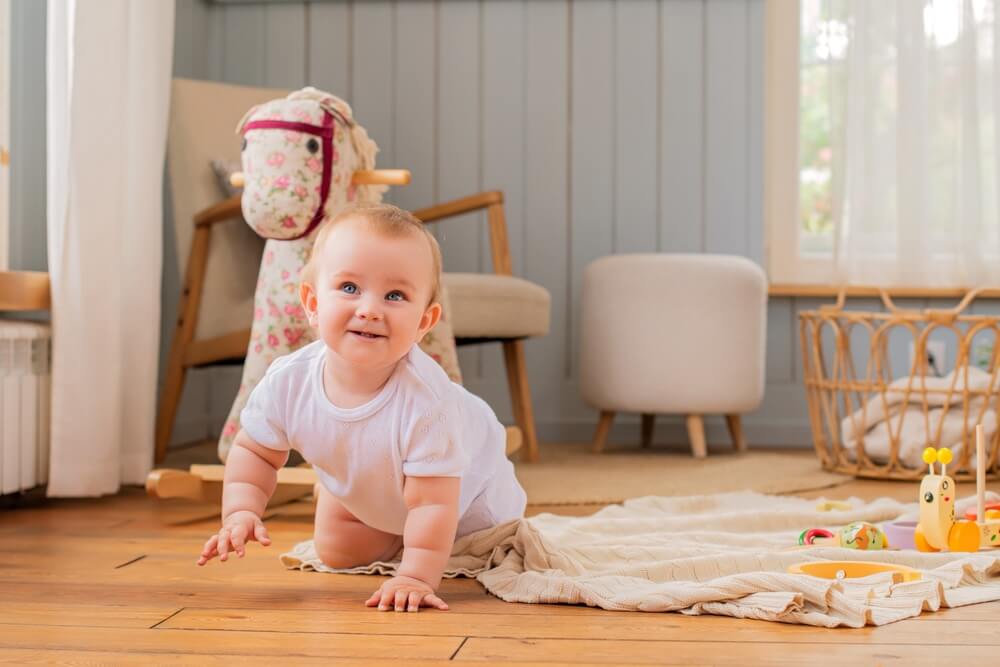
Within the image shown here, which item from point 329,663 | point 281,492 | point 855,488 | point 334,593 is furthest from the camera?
point 855,488

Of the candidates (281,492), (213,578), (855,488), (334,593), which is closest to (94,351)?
(281,492)

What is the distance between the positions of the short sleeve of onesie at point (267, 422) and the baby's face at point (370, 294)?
0.13 meters

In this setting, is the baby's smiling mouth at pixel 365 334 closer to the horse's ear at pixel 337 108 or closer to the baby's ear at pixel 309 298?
the baby's ear at pixel 309 298

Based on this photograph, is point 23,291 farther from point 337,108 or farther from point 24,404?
point 337,108

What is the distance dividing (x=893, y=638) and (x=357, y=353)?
1.88ft

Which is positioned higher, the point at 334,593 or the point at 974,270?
the point at 974,270

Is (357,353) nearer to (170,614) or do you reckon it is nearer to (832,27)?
(170,614)

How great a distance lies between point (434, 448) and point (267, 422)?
20 centimetres

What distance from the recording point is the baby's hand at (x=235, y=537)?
113 centimetres

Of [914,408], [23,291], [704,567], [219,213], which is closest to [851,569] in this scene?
[704,567]

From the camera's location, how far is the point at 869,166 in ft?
10.3

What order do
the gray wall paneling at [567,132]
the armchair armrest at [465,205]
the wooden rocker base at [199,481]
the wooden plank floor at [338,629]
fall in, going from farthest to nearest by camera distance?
the gray wall paneling at [567,132] < the armchair armrest at [465,205] < the wooden rocker base at [199,481] < the wooden plank floor at [338,629]

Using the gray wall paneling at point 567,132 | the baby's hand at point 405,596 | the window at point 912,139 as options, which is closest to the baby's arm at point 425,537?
the baby's hand at point 405,596

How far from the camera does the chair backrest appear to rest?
2.46 metres
